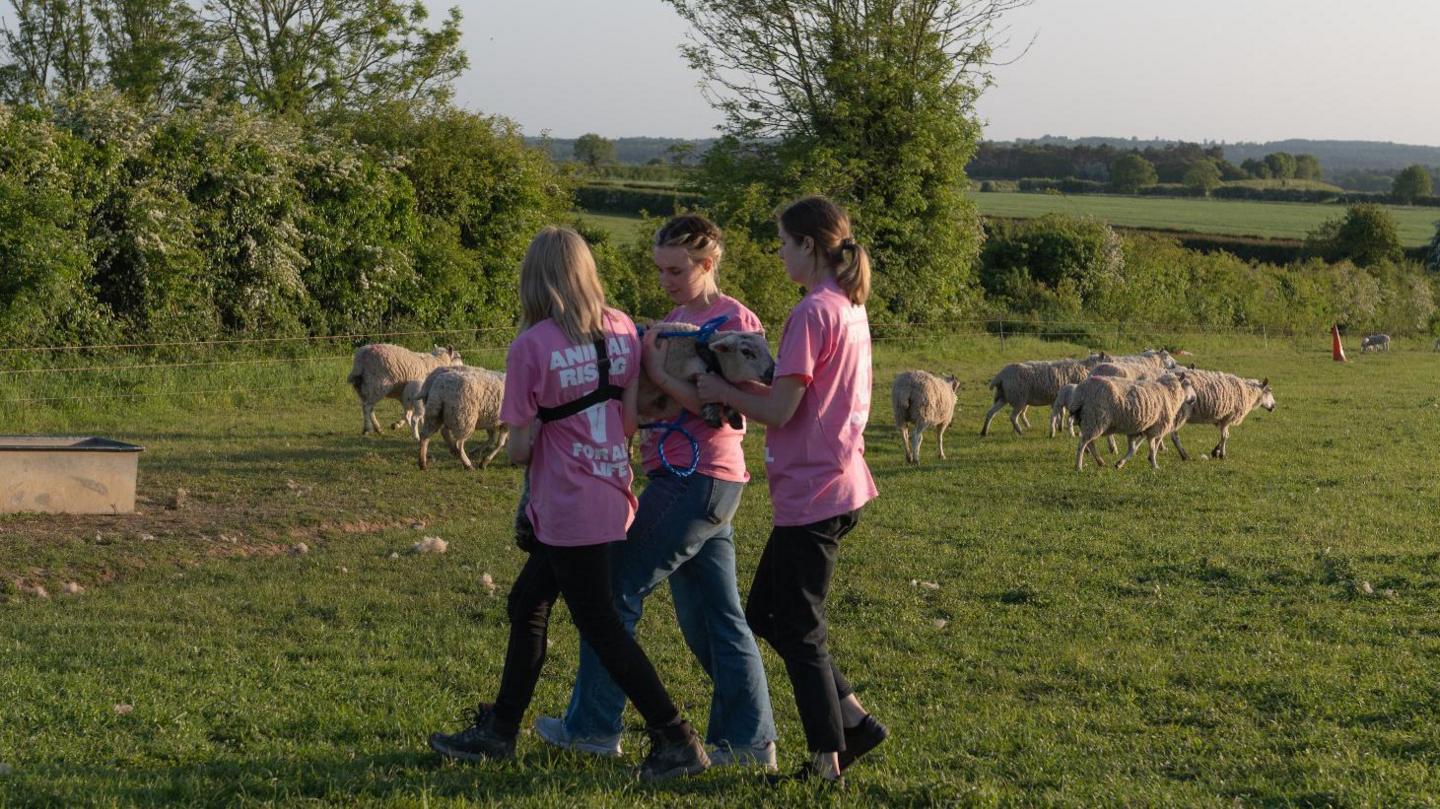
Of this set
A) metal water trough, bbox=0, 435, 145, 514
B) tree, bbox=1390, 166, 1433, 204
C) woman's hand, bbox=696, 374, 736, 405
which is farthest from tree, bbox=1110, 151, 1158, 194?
woman's hand, bbox=696, 374, 736, 405

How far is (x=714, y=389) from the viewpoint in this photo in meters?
4.98

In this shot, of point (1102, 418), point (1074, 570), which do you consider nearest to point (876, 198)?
point (1102, 418)

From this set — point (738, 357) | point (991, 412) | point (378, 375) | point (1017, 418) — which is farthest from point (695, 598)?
point (1017, 418)

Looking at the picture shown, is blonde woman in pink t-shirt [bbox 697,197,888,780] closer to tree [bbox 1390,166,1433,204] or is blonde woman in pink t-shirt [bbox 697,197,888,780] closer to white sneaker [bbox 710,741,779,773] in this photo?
white sneaker [bbox 710,741,779,773]

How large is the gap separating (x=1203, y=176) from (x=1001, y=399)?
9896 centimetres

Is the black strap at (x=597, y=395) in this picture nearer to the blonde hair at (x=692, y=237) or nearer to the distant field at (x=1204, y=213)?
the blonde hair at (x=692, y=237)

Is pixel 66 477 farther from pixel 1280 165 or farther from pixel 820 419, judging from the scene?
pixel 1280 165

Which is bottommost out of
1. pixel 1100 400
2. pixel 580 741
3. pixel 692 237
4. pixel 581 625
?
pixel 580 741

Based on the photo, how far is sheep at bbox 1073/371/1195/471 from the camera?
15.9 metres

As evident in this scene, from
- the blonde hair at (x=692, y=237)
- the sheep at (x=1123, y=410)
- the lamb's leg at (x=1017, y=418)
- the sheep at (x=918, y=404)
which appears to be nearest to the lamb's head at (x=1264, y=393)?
the lamb's leg at (x=1017, y=418)

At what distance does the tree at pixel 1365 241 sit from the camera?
57719mm

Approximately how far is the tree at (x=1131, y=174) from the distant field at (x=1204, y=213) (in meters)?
5.36

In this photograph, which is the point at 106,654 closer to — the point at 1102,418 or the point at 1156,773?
the point at 1156,773

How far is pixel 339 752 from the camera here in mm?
5605
